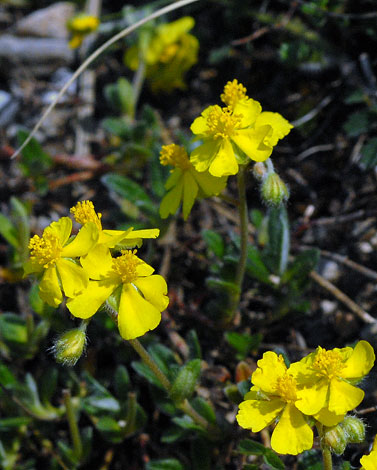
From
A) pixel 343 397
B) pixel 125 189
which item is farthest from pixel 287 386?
pixel 125 189

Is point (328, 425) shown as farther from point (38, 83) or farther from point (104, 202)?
point (38, 83)

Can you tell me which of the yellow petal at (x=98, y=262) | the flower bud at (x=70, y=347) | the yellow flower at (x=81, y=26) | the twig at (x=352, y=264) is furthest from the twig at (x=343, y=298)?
the yellow flower at (x=81, y=26)

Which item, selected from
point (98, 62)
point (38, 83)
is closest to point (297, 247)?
point (98, 62)

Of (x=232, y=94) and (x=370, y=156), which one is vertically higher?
(x=232, y=94)

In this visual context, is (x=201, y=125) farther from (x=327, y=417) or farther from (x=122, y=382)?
(x=122, y=382)

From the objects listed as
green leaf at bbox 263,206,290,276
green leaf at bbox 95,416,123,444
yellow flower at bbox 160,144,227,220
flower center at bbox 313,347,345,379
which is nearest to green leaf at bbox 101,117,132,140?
green leaf at bbox 263,206,290,276

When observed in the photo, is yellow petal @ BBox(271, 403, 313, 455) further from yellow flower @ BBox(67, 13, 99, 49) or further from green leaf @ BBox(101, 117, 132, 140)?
yellow flower @ BBox(67, 13, 99, 49)
